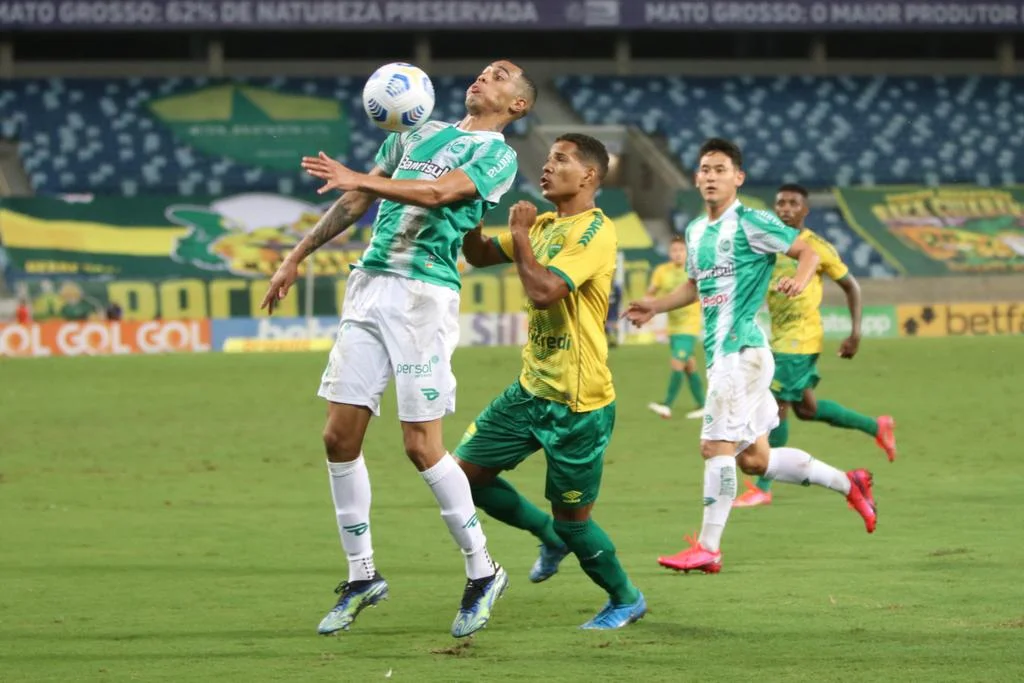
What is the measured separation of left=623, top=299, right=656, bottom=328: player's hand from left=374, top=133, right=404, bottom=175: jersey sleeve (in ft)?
5.07

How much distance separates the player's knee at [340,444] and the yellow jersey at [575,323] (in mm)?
796

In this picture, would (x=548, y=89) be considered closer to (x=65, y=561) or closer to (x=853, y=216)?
(x=853, y=216)

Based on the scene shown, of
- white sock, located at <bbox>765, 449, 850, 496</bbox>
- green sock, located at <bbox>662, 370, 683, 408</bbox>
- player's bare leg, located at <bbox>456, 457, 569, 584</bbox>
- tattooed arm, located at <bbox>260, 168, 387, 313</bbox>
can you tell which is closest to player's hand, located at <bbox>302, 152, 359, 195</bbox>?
tattooed arm, located at <bbox>260, 168, 387, 313</bbox>

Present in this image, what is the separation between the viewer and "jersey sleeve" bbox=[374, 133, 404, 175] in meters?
6.82

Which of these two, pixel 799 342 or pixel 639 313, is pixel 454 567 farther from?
pixel 799 342

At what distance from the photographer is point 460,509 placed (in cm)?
657

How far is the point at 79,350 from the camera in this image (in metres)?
31.3

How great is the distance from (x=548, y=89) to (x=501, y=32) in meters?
2.25

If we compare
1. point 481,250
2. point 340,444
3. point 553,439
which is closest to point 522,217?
→ point 481,250

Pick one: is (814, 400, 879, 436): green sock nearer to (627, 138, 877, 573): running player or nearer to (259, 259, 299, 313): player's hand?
(627, 138, 877, 573): running player

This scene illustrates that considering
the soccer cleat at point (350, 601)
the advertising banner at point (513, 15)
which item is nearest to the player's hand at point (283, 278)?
the soccer cleat at point (350, 601)

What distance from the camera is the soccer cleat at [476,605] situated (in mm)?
6371

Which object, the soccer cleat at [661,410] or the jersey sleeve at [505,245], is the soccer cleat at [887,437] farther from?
the jersey sleeve at [505,245]

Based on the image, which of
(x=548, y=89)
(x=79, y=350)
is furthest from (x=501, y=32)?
(x=79, y=350)
